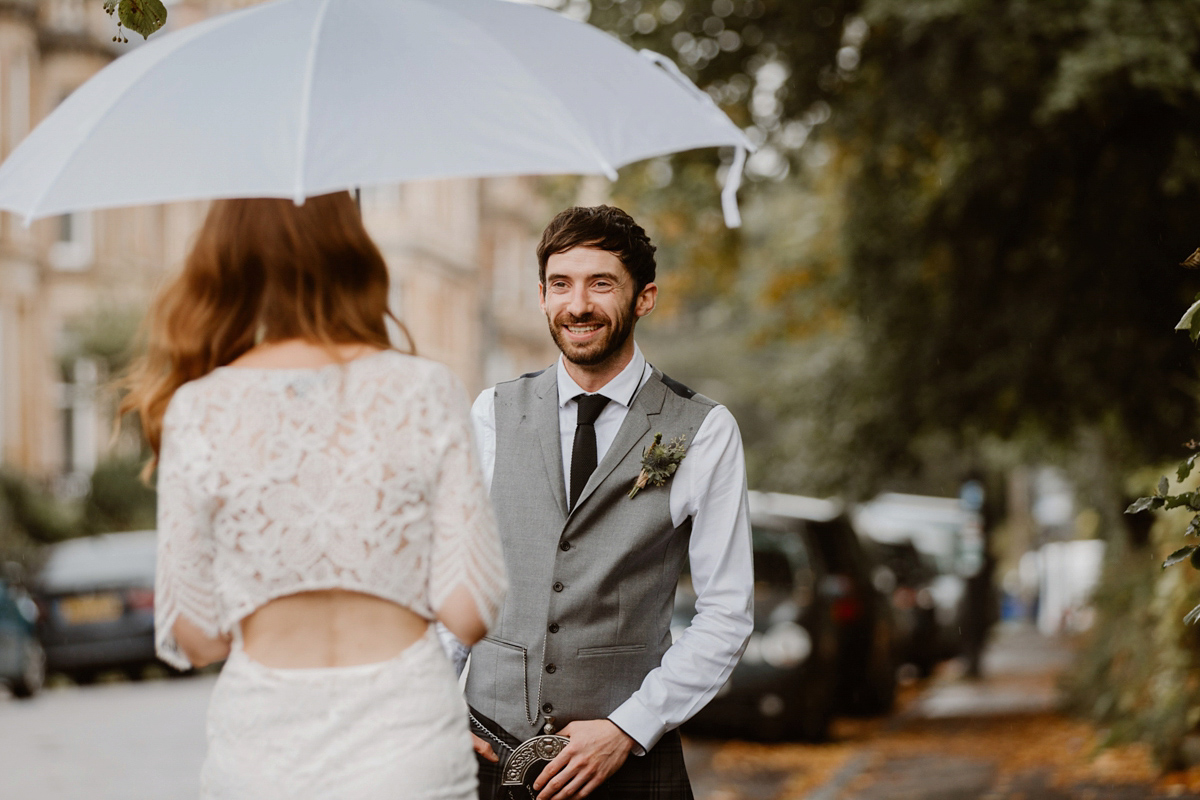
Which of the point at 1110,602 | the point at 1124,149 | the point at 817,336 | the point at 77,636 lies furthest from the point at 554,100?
the point at 817,336

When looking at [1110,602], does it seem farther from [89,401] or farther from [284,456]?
[89,401]

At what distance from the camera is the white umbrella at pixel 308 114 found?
2688 millimetres

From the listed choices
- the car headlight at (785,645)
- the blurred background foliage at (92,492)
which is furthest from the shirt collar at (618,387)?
the blurred background foliage at (92,492)

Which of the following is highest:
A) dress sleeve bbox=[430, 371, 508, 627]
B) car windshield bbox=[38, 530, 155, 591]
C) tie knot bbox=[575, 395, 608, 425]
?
tie knot bbox=[575, 395, 608, 425]

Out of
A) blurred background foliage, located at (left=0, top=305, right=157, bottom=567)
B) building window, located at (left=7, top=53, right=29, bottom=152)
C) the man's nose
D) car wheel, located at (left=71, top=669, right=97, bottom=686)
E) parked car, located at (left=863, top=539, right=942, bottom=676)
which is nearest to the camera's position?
the man's nose

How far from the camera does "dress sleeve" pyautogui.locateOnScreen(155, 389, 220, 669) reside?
93.1 inches

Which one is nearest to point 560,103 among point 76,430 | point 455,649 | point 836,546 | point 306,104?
point 306,104

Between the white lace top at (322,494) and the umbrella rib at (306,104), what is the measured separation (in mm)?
329

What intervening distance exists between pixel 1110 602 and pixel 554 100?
1003cm

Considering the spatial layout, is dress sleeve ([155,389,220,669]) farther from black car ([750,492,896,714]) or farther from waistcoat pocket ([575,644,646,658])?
black car ([750,492,896,714])

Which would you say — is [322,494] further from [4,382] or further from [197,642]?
[4,382]

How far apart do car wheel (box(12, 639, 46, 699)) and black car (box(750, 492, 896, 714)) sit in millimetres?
7020

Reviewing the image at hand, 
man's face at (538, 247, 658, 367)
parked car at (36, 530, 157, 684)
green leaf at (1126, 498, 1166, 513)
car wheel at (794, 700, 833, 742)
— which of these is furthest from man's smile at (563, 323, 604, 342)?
parked car at (36, 530, 157, 684)

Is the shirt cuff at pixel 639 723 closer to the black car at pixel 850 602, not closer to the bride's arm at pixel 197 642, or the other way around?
the bride's arm at pixel 197 642
